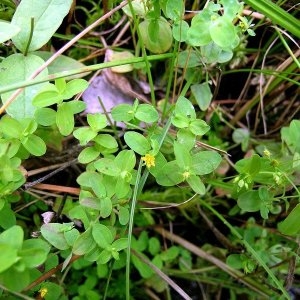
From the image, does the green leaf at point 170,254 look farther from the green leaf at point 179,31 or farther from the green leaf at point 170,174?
the green leaf at point 179,31

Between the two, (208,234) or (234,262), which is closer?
(234,262)

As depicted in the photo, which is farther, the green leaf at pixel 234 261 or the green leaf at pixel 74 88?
the green leaf at pixel 234 261

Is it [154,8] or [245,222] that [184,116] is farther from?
[245,222]

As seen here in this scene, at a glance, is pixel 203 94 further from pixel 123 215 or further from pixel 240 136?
pixel 123 215

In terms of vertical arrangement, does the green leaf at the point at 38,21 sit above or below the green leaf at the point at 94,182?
above

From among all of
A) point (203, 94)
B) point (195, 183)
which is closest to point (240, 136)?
point (203, 94)

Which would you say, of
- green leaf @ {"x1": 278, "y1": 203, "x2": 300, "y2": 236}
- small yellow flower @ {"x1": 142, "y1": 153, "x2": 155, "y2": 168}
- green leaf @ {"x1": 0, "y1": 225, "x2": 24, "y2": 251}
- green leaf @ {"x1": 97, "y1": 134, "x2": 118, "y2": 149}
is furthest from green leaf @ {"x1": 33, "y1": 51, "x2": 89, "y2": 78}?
green leaf @ {"x1": 278, "y1": 203, "x2": 300, "y2": 236}

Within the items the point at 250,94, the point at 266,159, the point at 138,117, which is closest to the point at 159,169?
the point at 138,117

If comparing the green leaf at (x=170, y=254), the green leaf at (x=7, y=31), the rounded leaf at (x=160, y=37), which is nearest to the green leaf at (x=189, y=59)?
the rounded leaf at (x=160, y=37)
